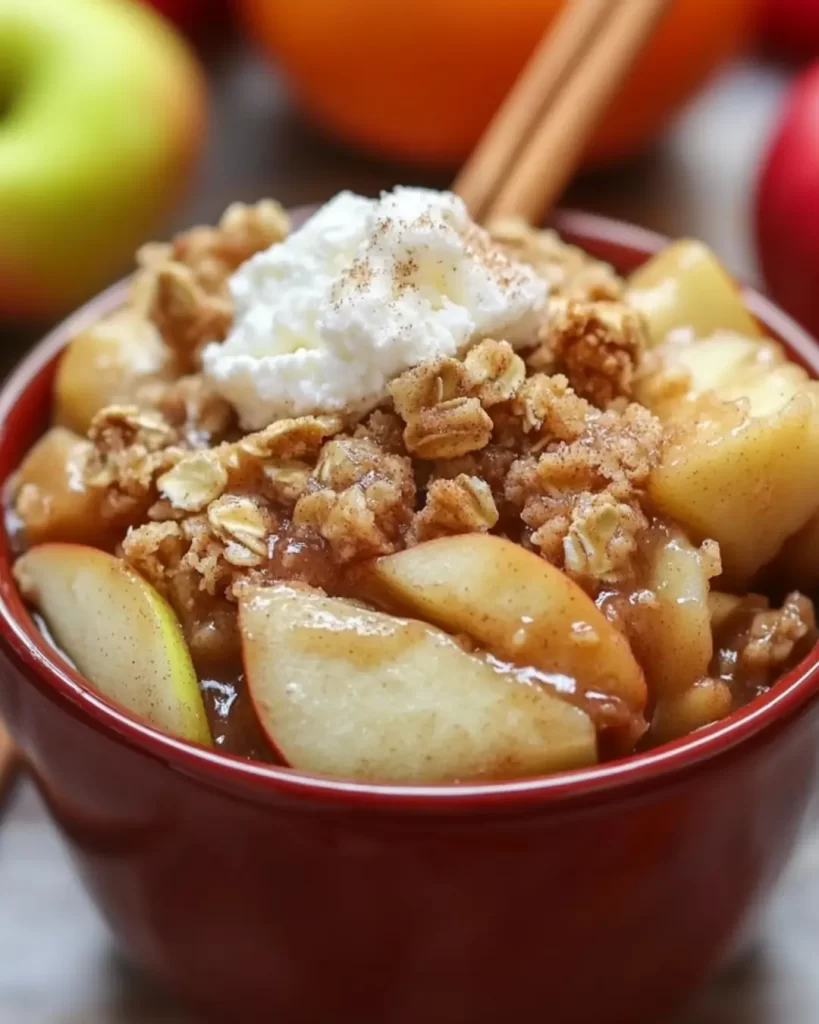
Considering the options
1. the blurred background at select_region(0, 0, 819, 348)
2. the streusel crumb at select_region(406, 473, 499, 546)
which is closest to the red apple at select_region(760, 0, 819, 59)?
the blurred background at select_region(0, 0, 819, 348)

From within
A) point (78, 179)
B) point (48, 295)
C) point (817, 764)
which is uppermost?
point (817, 764)

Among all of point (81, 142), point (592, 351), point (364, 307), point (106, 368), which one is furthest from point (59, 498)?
point (81, 142)

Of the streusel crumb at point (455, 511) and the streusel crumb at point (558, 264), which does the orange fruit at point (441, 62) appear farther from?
the streusel crumb at point (455, 511)

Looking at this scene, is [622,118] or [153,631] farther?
[622,118]

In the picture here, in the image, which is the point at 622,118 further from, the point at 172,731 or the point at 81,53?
the point at 172,731

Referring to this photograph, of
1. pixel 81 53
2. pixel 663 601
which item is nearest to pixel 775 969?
pixel 663 601

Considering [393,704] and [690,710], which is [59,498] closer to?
[393,704]

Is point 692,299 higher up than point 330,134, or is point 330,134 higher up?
point 692,299

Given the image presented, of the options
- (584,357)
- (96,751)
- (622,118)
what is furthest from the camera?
(622,118)
